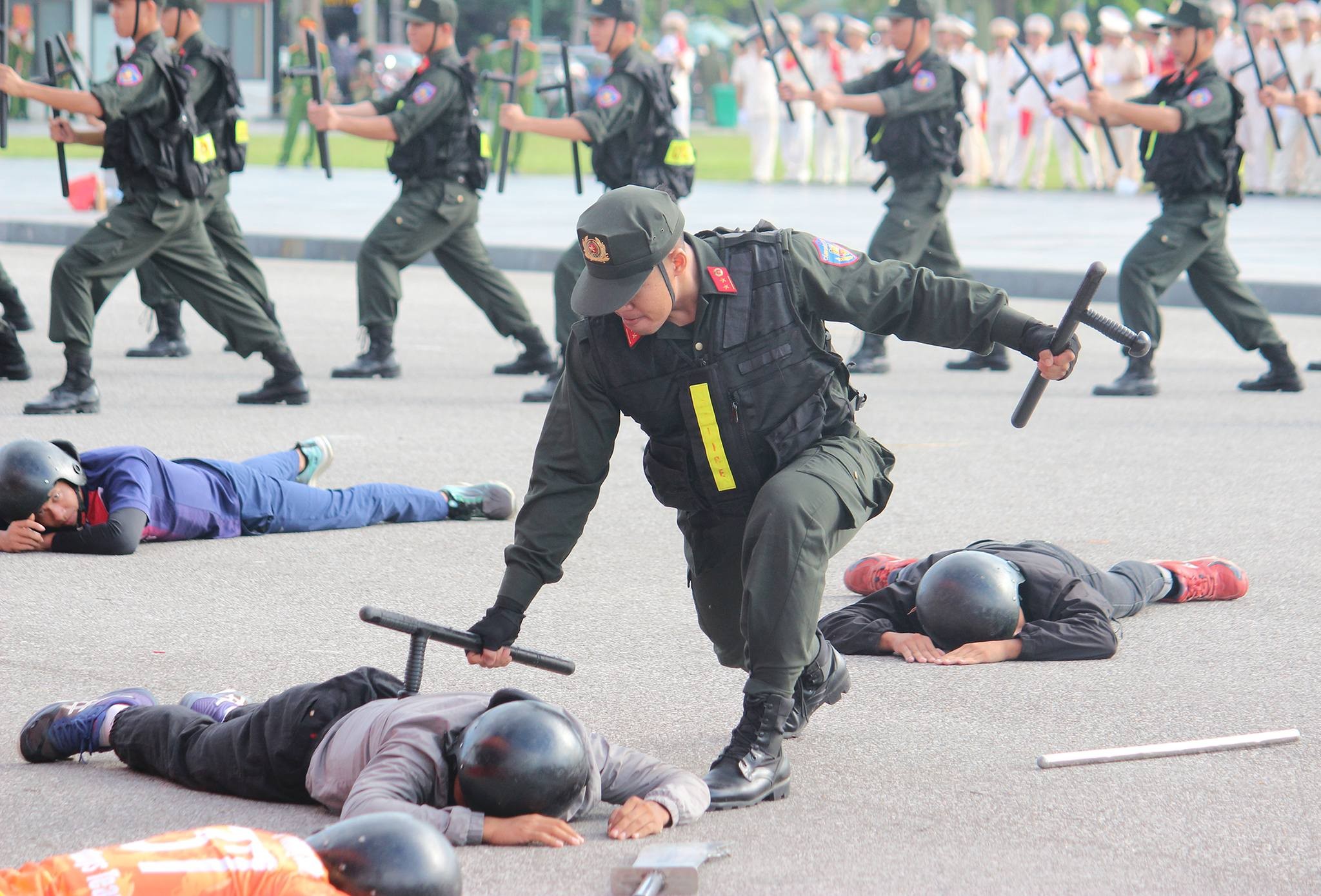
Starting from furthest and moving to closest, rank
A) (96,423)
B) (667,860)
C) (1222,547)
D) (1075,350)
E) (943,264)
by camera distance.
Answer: (943,264) < (96,423) < (1222,547) < (1075,350) < (667,860)

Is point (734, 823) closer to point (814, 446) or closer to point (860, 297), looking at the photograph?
point (814, 446)

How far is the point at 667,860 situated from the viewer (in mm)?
3465

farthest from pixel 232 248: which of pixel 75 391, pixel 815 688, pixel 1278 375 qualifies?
pixel 815 688

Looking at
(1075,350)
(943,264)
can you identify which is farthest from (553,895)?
(943,264)

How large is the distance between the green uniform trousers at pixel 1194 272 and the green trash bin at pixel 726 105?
31.6 metres

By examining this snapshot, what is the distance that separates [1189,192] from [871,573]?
4.80 metres

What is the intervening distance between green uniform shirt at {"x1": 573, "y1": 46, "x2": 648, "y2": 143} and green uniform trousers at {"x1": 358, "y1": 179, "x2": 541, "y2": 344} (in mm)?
785

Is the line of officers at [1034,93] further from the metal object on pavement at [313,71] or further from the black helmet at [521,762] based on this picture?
the black helmet at [521,762]

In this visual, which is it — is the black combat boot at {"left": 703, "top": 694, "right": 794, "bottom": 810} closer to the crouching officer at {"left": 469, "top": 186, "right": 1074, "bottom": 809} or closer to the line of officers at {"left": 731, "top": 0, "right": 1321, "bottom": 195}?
the crouching officer at {"left": 469, "top": 186, "right": 1074, "bottom": 809}

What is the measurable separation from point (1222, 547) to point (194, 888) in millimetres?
4510

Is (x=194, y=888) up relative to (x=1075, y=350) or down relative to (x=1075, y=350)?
down

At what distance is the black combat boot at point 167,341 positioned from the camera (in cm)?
1107

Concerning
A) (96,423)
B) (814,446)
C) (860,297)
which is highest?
(860,297)

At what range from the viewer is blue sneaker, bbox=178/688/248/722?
170 inches
